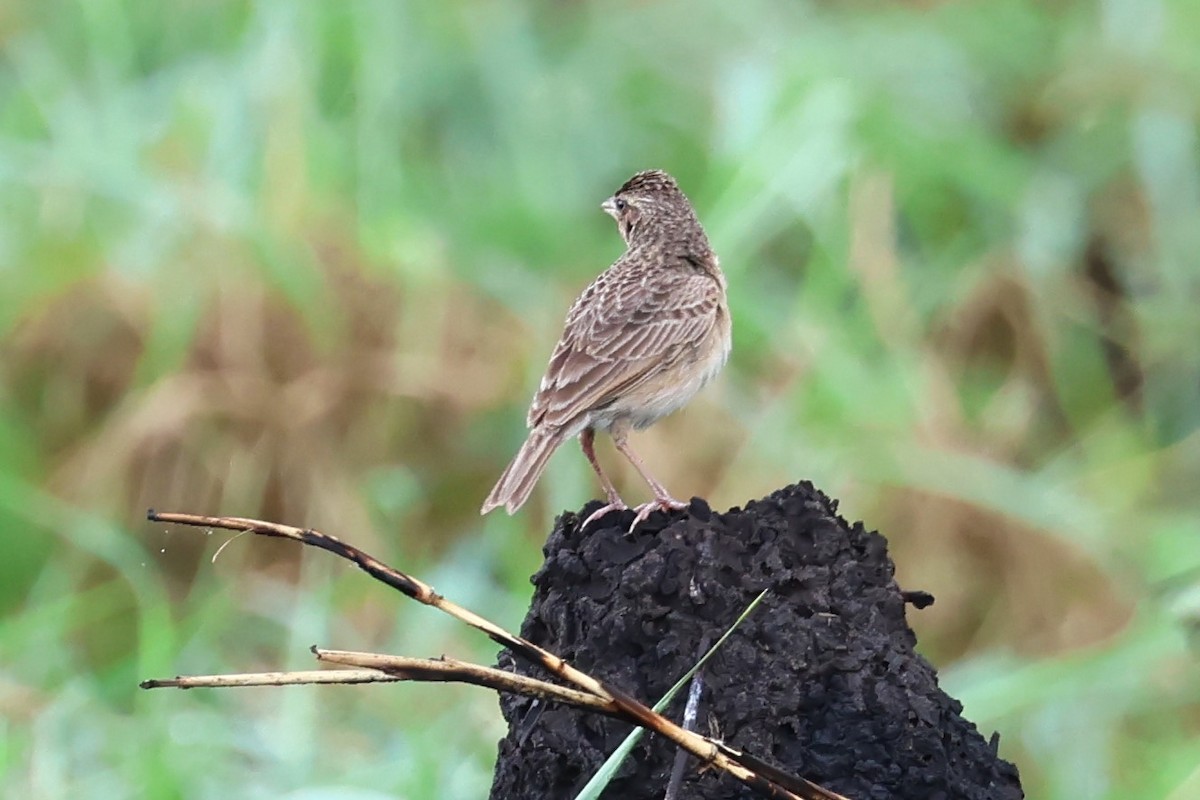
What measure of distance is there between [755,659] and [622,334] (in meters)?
1.89

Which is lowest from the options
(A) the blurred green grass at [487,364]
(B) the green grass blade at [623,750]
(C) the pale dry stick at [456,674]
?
(C) the pale dry stick at [456,674]

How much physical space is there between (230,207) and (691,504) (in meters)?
4.93

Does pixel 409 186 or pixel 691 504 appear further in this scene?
pixel 409 186

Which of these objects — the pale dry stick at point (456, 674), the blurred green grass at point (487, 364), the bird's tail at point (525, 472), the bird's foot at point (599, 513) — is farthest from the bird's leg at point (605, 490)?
the blurred green grass at point (487, 364)

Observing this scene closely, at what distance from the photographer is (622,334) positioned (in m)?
4.71

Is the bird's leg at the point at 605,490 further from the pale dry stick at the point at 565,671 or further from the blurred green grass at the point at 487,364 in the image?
the blurred green grass at the point at 487,364

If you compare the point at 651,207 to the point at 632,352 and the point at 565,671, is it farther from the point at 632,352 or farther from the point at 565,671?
the point at 565,671

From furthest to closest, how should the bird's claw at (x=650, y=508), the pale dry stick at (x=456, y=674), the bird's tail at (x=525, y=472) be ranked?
the bird's tail at (x=525, y=472) → the bird's claw at (x=650, y=508) → the pale dry stick at (x=456, y=674)

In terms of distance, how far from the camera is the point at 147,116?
8.70 m

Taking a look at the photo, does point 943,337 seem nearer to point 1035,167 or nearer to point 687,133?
point 1035,167

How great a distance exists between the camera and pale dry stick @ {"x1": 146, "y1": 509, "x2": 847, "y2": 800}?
2.39 meters

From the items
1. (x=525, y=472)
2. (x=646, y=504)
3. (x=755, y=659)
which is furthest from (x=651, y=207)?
(x=755, y=659)

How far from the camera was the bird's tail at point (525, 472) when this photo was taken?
433 cm

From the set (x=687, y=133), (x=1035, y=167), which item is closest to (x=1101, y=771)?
(x=1035, y=167)
